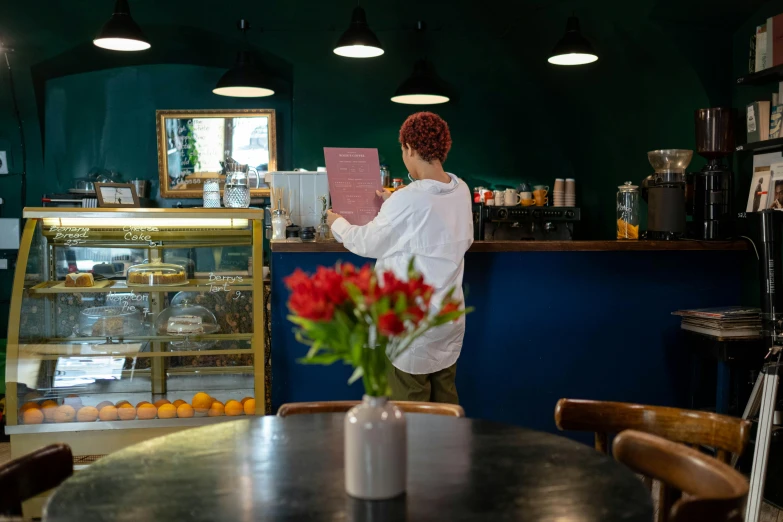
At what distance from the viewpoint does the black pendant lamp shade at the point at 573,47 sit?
217 inches

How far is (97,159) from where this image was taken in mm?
7461

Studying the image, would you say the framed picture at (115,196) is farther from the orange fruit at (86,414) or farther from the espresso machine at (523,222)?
the espresso machine at (523,222)

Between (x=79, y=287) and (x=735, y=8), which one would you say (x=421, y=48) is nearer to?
(x=735, y=8)

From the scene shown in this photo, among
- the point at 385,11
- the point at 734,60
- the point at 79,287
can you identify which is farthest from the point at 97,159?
the point at 734,60

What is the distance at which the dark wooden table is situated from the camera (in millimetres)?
1404

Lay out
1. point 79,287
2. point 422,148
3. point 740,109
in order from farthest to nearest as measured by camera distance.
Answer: point 740,109, point 79,287, point 422,148

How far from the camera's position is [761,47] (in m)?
4.20

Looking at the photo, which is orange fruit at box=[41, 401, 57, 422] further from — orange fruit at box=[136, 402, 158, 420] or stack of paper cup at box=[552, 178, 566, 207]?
stack of paper cup at box=[552, 178, 566, 207]

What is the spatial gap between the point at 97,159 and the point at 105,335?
445cm

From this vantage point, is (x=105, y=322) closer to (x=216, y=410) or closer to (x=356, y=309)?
(x=216, y=410)

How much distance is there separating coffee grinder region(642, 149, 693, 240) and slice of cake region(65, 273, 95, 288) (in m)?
2.84

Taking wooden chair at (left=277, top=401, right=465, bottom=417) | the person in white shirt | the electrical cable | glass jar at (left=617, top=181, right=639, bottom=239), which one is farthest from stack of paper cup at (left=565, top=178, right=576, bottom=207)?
wooden chair at (left=277, top=401, right=465, bottom=417)

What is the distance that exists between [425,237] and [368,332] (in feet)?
5.75

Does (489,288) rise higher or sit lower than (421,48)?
lower
